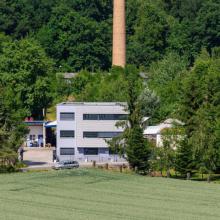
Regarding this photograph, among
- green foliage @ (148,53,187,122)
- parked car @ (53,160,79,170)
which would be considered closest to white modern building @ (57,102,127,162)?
green foliage @ (148,53,187,122)

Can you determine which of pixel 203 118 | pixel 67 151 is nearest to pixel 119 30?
pixel 67 151

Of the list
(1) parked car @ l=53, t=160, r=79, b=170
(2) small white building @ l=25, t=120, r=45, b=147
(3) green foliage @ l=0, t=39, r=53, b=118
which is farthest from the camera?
(3) green foliage @ l=0, t=39, r=53, b=118

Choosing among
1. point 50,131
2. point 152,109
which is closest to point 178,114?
point 152,109

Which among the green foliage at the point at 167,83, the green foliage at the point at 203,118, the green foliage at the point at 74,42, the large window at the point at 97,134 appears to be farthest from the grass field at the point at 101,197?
the green foliage at the point at 74,42

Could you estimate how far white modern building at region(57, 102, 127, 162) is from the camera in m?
81.2

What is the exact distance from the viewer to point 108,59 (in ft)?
445

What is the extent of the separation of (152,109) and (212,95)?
53.0ft

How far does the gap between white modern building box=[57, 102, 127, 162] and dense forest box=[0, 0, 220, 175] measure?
2545 millimetres

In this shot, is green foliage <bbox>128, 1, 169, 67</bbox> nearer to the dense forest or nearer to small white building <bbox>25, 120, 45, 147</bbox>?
the dense forest

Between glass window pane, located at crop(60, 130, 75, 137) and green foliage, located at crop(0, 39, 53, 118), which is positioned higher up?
green foliage, located at crop(0, 39, 53, 118)

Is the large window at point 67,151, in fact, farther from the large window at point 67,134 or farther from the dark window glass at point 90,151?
the large window at point 67,134

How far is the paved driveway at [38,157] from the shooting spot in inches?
3021

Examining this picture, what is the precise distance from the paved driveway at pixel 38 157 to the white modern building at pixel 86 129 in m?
1.65

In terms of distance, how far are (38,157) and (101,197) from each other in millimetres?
38526
